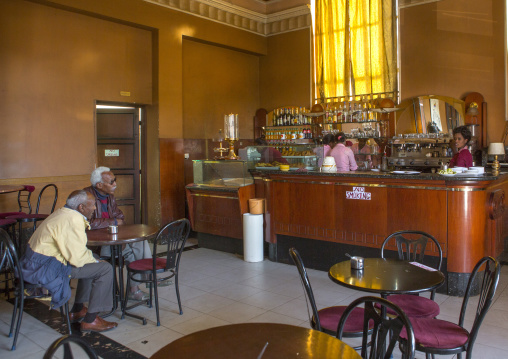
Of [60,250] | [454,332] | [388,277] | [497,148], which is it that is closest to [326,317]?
[388,277]

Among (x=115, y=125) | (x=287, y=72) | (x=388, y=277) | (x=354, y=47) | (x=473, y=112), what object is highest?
(x=354, y=47)

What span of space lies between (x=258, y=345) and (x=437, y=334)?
132 cm

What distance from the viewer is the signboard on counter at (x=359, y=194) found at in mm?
5582

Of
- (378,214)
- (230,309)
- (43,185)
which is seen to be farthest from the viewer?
(43,185)

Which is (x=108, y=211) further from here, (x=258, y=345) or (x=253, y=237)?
(x=258, y=345)

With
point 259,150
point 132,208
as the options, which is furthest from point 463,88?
point 132,208

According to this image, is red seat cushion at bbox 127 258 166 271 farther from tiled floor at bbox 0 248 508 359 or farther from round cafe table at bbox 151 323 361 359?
round cafe table at bbox 151 323 361 359

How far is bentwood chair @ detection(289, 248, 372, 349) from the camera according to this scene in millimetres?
2816

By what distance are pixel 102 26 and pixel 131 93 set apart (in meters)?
1.26

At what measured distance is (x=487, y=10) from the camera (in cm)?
819

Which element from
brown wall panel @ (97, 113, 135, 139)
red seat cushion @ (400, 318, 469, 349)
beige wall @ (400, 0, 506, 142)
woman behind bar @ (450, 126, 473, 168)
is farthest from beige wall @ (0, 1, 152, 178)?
red seat cushion @ (400, 318, 469, 349)

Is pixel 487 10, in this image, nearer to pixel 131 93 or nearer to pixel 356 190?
pixel 356 190

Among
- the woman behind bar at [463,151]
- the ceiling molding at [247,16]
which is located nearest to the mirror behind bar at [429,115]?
the woman behind bar at [463,151]

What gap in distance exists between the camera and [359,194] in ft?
18.5
